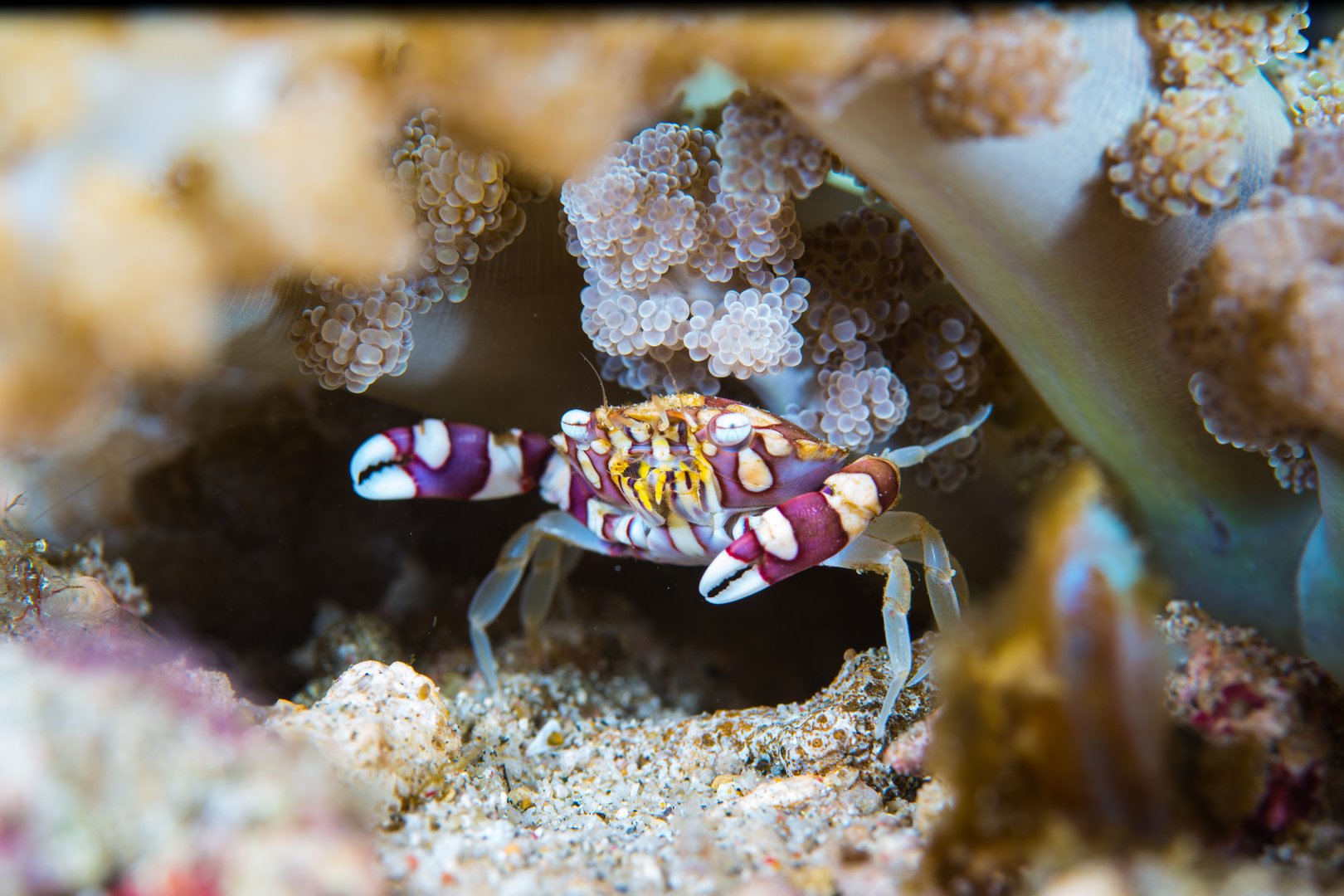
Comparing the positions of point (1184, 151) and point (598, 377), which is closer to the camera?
point (1184, 151)

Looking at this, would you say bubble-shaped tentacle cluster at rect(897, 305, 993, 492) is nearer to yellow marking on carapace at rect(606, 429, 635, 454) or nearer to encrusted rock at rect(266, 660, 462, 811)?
yellow marking on carapace at rect(606, 429, 635, 454)

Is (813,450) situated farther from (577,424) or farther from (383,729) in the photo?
(383,729)

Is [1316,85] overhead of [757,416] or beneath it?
overhead

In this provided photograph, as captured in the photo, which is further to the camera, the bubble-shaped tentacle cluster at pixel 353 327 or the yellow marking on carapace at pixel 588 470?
the yellow marking on carapace at pixel 588 470

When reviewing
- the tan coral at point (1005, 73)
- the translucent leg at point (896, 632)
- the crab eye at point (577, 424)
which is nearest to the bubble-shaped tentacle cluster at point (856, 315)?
the translucent leg at point (896, 632)

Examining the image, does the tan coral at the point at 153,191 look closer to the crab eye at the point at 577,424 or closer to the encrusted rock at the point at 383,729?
the encrusted rock at the point at 383,729

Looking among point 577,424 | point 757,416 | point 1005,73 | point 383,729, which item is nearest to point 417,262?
point 577,424
